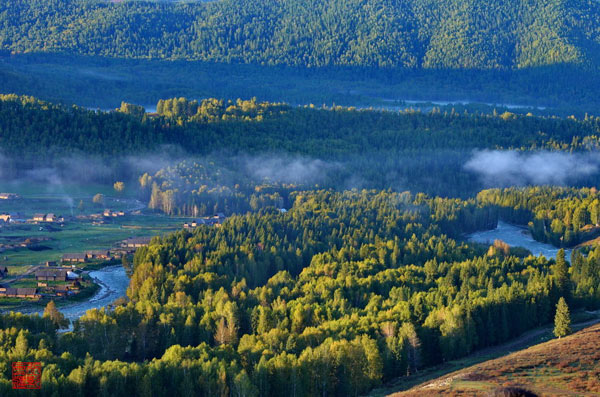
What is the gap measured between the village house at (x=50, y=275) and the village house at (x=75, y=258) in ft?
38.9

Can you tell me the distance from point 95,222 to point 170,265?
55215 mm

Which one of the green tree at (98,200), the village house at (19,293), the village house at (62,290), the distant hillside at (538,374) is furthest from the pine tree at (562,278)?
the green tree at (98,200)

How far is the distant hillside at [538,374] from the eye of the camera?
235ft

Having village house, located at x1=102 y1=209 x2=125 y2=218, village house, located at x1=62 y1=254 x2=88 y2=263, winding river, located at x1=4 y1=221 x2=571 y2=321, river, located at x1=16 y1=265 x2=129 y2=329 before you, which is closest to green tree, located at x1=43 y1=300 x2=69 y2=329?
river, located at x1=16 y1=265 x2=129 y2=329

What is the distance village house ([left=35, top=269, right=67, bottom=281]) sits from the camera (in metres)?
120

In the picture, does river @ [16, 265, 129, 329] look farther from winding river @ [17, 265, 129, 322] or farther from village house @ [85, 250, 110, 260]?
village house @ [85, 250, 110, 260]

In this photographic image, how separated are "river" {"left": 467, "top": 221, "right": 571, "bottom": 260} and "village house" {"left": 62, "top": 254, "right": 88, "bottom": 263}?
60897 millimetres

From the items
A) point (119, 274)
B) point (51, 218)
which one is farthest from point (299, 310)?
point (51, 218)

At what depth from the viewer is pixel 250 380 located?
3022 inches

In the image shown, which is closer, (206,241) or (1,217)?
(206,241)

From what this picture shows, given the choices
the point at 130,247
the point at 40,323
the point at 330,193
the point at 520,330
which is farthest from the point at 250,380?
the point at 330,193

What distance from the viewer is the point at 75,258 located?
447 ft

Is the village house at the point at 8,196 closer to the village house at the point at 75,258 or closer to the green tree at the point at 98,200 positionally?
the green tree at the point at 98,200

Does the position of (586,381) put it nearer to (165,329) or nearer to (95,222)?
(165,329)
